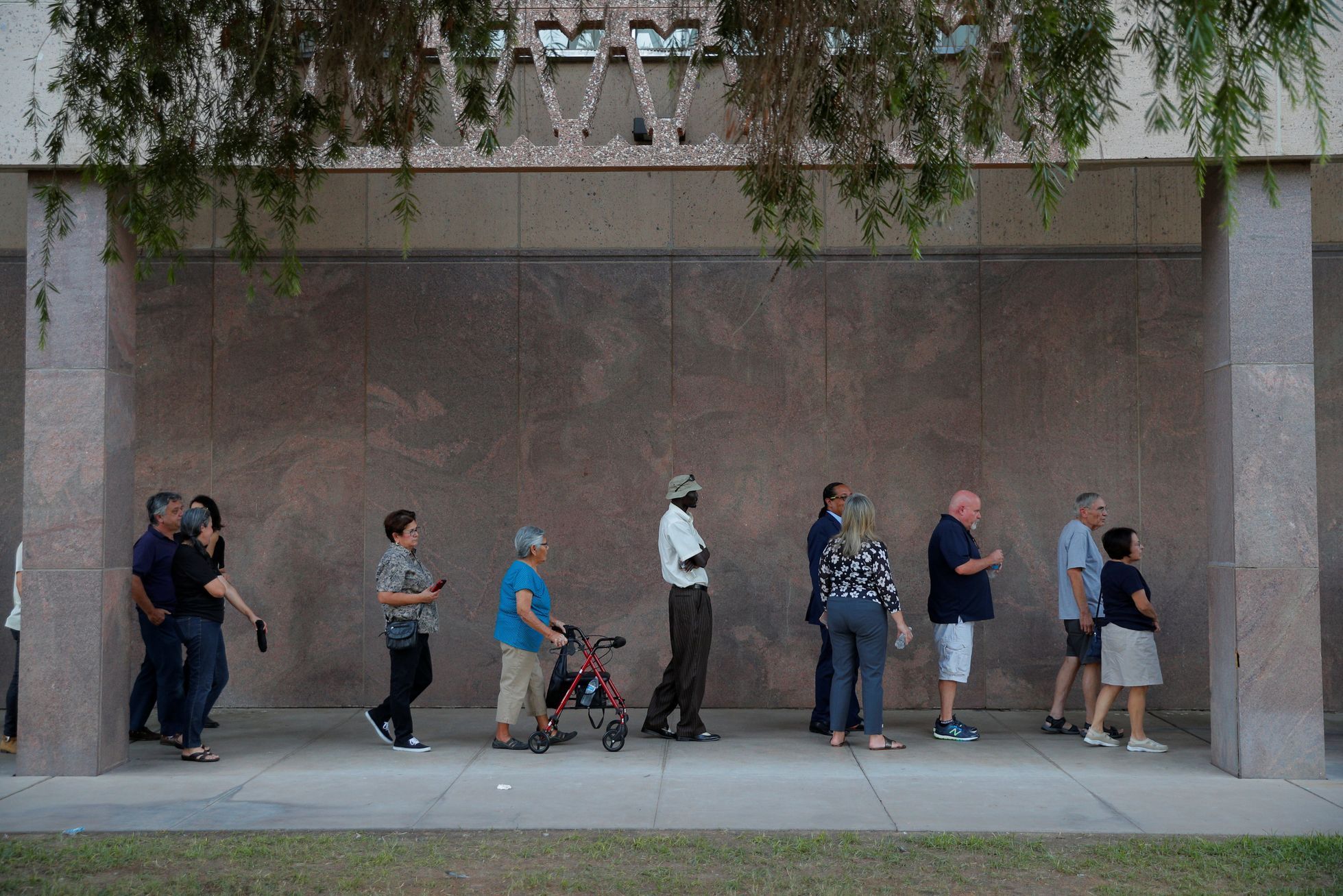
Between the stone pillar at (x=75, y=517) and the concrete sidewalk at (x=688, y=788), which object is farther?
the stone pillar at (x=75, y=517)

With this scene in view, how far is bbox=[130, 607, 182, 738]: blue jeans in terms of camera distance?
8531mm

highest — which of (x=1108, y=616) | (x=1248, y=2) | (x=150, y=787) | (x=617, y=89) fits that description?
(x=617, y=89)

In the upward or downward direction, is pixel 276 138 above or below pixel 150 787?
above

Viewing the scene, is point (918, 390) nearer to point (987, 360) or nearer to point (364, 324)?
point (987, 360)

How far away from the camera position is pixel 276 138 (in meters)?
6.62

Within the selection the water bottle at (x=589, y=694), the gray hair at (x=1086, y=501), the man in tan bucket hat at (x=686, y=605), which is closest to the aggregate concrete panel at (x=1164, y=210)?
the gray hair at (x=1086, y=501)

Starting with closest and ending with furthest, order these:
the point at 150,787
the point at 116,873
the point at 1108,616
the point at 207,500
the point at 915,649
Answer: the point at 116,873 → the point at 150,787 → the point at 1108,616 → the point at 207,500 → the point at 915,649

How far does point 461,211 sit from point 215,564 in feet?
12.3

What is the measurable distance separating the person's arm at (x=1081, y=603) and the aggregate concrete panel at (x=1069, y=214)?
3.21m

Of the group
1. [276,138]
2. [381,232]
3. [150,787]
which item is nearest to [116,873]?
[150,787]

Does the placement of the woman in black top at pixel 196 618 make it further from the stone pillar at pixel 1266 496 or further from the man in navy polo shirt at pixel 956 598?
the stone pillar at pixel 1266 496

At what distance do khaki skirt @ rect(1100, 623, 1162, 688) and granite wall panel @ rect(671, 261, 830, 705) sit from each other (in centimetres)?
278

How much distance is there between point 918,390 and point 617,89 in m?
3.78

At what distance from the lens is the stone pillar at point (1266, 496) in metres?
7.70
